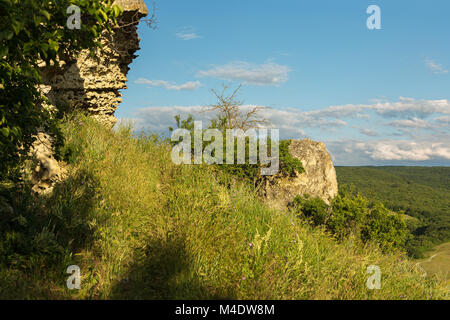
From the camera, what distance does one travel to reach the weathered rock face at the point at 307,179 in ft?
47.0

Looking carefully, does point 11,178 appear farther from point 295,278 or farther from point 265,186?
point 265,186

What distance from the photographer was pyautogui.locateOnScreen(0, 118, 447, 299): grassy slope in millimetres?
3762

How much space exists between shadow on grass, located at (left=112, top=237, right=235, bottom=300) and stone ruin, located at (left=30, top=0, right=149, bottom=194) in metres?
6.94

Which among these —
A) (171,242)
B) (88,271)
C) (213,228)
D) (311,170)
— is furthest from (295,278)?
(311,170)

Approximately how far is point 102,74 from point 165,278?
9.02 metres

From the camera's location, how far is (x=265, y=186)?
561 inches

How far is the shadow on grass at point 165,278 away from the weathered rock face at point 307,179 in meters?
10.2

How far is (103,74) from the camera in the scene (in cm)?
1052
